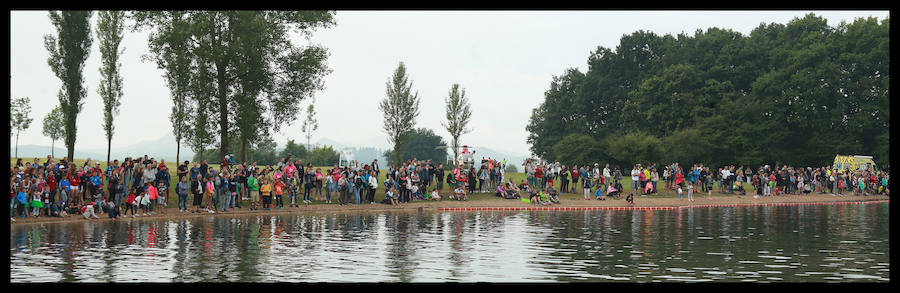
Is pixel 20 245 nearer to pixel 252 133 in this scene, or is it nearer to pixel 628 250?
pixel 628 250

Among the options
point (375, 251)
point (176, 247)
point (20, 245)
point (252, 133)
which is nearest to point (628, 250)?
point (375, 251)

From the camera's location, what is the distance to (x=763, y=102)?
73.8 m

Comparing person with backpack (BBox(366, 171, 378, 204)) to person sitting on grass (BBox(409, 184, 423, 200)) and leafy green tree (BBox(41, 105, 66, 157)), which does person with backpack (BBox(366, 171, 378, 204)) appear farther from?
leafy green tree (BBox(41, 105, 66, 157))

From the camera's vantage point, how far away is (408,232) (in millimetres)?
27578

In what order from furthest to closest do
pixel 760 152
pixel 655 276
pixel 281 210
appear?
1. pixel 760 152
2. pixel 281 210
3. pixel 655 276

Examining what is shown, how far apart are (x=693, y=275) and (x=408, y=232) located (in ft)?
40.2

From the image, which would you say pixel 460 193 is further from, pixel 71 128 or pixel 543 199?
pixel 71 128

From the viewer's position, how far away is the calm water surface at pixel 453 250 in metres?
17.3

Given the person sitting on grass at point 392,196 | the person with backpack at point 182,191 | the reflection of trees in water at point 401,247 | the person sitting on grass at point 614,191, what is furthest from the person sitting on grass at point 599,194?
the person with backpack at point 182,191

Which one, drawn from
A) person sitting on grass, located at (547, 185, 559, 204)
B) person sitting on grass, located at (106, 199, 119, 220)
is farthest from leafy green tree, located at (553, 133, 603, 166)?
person sitting on grass, located at (106, 199, 119, 220)

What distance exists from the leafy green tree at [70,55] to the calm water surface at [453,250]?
21417 millimetres

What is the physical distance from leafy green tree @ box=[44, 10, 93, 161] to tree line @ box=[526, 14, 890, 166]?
38.0m

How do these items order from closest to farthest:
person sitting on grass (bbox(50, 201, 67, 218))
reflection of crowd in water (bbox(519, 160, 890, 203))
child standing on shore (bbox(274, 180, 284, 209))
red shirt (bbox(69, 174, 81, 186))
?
person sitting on grass (bbox(50, 201, 67, 218))
red shirt (bbox(69, 174, 81, 186))
child standing on shore (bbox(274, 180, 284, 209))
reflection of crowd in water (bbox(519, 160, 890, 203))

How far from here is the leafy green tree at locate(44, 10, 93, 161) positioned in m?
48.1
